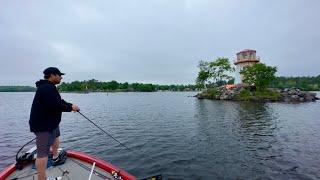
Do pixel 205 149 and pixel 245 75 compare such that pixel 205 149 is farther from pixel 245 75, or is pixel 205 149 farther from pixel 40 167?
pixel 245 75

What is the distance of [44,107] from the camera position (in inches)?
256

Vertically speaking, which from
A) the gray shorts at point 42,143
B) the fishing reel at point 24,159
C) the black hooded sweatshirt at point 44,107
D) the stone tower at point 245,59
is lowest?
the fishing reel at point 24,159

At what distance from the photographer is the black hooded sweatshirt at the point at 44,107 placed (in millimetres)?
6406

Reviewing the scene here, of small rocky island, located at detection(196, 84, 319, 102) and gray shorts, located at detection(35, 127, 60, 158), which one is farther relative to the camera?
small rocky island, located at detection(196, 84, 319, 102)

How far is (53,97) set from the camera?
6.45 m

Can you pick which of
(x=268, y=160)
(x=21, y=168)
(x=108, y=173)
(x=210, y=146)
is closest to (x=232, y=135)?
(x=210, y=146)

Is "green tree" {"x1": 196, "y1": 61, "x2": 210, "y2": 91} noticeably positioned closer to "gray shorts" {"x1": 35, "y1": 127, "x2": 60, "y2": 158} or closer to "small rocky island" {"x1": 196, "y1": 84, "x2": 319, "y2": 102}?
"small rocky island" {"x1": 196, "y1": 84, "x2": 319, "y2": 102}

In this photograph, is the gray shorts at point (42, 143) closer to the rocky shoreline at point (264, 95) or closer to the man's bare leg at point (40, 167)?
the man's bare leg at point (40, 167)

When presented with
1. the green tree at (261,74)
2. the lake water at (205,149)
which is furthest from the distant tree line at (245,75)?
the lake water at (205,149)

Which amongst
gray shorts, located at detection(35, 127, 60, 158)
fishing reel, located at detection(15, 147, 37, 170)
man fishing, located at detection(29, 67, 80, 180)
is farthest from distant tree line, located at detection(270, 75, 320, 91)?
gray shorts, located at detection(35, 127, 60, 158)

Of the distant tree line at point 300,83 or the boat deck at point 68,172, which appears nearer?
the boat deck at point 68,172

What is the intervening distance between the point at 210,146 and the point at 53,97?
1301cm

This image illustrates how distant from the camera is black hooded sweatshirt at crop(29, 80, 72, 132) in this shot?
6.41 meters

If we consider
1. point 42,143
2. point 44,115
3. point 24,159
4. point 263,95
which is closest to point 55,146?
point 24,159
